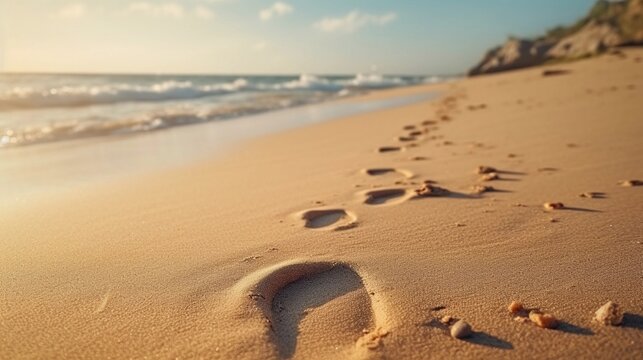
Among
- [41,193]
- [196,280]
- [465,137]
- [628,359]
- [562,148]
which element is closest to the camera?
[628,359]

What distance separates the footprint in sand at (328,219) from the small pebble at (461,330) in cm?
83

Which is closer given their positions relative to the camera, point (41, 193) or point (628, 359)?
point (628, 359)

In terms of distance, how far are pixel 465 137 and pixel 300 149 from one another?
1450 millimetres

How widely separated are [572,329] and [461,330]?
259mm

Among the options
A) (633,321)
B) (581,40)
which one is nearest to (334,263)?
(633,321)

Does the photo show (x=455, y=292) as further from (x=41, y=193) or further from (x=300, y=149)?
(x=300, y=149)

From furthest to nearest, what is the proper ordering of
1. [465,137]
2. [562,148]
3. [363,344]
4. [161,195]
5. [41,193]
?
[465,137]
[562,148]
[41,193]
[161,195]
[363,344]

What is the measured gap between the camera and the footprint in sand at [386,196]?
2.24 m

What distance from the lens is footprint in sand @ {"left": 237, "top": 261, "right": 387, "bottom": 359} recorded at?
1.08 metres

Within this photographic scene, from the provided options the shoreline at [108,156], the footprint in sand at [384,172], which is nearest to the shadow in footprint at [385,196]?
the footprint in sand at [384,172]

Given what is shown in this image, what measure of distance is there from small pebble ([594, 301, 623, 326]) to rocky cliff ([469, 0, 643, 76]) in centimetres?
2519

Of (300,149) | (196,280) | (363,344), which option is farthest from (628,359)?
(300,149)

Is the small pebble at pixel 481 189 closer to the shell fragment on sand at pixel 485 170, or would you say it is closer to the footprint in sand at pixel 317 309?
the shell fragment on sand at pixel 485 170

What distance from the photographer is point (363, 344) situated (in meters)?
1.07
